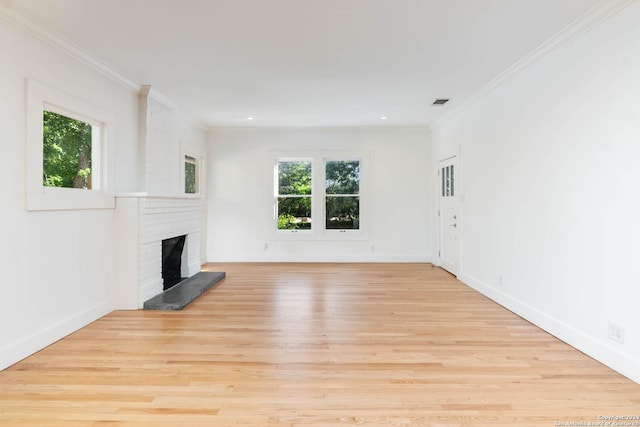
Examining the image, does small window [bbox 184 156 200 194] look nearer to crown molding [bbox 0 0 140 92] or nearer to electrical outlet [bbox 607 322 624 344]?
crown molding [bbox 0 0 140 92]

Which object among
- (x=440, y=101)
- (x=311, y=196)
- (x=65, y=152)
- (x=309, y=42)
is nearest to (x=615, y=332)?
(x=309, y=42)

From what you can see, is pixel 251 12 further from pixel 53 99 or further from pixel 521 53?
pixel 521 53

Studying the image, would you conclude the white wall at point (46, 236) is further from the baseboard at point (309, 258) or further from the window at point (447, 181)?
the window at point (447, 181)

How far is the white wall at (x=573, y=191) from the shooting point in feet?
7.76

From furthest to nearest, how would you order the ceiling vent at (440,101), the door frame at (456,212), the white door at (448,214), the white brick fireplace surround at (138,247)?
the white door at (448,214)
the door frame at (456,212)
the ceiling vent at (440,101)
the white brick fireplace surround at (138,247)

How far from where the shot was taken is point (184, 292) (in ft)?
14.0

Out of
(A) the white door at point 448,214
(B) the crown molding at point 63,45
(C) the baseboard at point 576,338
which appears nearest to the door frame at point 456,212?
(A) the white door at point 448,214

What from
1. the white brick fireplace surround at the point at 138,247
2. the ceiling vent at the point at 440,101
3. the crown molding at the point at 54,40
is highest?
the ceiling vent at the point at 440,101

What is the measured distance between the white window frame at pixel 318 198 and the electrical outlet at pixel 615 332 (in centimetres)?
438

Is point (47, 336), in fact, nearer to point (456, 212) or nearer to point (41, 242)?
point (41, 242)

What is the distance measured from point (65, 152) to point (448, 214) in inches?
207

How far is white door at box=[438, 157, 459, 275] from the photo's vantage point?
216 inches

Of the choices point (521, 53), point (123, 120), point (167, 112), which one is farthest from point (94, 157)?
point (521, 53)

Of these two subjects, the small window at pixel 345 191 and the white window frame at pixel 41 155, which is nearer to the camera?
the white window frame at pixel 41 155
